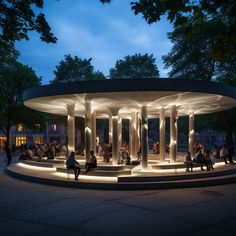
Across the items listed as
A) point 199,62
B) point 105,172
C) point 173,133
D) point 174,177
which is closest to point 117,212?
point 174,177

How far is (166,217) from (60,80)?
134 feet

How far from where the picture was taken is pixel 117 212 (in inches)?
369

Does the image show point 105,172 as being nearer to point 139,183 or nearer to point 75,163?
point 75,163

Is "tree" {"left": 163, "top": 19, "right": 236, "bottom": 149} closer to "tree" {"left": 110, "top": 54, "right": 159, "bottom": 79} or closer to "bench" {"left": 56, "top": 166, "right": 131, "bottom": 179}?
"tree" {"left": 110, "top": 54, "right": 159, "bottom": 79}

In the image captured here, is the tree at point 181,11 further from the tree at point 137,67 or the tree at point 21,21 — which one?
the tree at point 137,67

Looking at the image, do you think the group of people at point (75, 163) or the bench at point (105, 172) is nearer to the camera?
the group of people at point (75, 163)

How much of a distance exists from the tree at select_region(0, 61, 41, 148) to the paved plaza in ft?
90.8

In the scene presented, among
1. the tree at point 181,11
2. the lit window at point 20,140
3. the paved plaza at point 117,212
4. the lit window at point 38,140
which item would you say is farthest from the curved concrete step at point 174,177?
the lit window at point 38,140

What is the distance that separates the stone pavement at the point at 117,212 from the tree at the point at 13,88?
90.9 ft

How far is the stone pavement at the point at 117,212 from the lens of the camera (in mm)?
7586

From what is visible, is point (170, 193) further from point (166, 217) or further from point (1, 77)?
point (1, 77)

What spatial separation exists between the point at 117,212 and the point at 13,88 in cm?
3424

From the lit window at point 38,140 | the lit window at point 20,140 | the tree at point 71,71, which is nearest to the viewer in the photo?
the tree at point 71,71

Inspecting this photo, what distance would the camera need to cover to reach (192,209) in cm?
967
